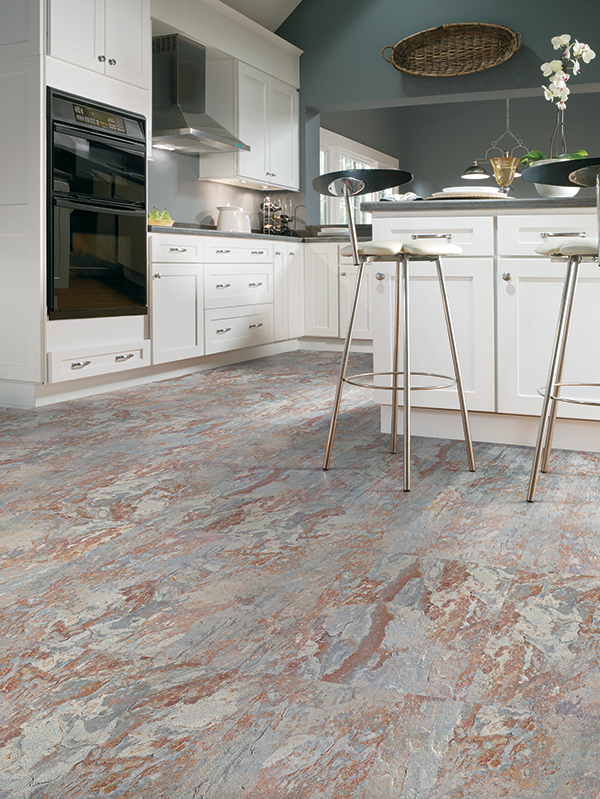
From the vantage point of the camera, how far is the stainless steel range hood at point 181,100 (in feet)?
16.6

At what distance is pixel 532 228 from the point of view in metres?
2.62

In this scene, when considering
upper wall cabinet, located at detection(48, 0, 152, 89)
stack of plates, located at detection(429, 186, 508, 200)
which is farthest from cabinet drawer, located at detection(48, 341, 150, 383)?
stack of plates, located at detection(429, 186, 508, 200)

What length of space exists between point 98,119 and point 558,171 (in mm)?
2681

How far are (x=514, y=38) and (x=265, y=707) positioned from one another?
5.85m

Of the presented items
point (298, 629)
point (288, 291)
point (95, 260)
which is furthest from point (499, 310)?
point (288, 291)

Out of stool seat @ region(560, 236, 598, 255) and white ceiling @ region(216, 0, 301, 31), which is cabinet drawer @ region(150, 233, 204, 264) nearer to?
white ceiling @ region(216, 0, 301, 31)

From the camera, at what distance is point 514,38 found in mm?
5684

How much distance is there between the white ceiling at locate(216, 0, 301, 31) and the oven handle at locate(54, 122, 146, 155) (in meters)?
2.57

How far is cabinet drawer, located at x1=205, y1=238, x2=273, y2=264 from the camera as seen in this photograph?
499 centimetres

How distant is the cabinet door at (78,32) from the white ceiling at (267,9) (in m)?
2.50

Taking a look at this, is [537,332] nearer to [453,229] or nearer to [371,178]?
[453,229]

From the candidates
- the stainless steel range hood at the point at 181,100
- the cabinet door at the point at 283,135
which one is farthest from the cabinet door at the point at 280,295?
the stainless steel range hood at the point at 181,100

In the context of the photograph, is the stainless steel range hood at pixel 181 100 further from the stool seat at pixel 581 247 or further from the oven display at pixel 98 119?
the stool seat at pixel 581 247

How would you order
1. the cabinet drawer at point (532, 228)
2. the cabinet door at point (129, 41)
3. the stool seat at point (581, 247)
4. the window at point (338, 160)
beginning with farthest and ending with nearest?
the window at point (338, 160) → the cabinet door at point (129, 41) → the cabinet drawer at point (532, 228) → the stool seat at point (581, 247)
